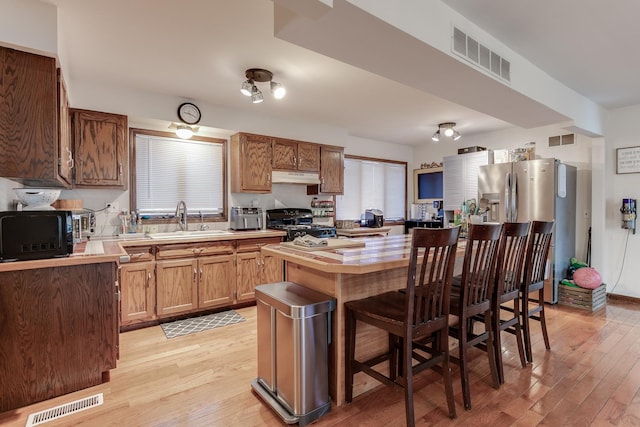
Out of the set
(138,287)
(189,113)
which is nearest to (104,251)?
(138,287)

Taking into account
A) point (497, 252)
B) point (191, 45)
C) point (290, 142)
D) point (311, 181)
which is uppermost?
point (191, 45)

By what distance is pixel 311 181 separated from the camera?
476cm

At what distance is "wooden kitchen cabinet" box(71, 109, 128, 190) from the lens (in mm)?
3207

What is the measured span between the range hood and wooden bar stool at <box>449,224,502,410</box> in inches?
110

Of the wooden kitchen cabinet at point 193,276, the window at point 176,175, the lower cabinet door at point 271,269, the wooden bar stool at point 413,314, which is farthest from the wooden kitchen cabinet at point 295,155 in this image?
the wooden bar stool at point 413,314

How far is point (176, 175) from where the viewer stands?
4141mm

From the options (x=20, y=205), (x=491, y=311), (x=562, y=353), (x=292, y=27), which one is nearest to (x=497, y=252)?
(x=491, y=311)

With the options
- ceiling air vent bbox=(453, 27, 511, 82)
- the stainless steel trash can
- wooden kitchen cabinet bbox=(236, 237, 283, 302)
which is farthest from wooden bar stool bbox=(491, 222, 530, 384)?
wooden kitchen cabinet bbox=(236, 237, 283, 302)

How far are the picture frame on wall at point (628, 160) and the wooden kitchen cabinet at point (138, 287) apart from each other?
19.0ft

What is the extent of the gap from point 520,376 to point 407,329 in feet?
4.33

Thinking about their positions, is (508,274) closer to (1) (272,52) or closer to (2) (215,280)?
(1) (272,52)

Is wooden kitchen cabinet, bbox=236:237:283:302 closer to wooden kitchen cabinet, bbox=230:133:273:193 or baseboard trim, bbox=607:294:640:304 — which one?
wooden kitchen cabinet, bbox=230:133:273:193

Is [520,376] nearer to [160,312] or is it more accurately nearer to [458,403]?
[458,403]

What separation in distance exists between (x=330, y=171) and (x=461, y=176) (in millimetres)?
2143
